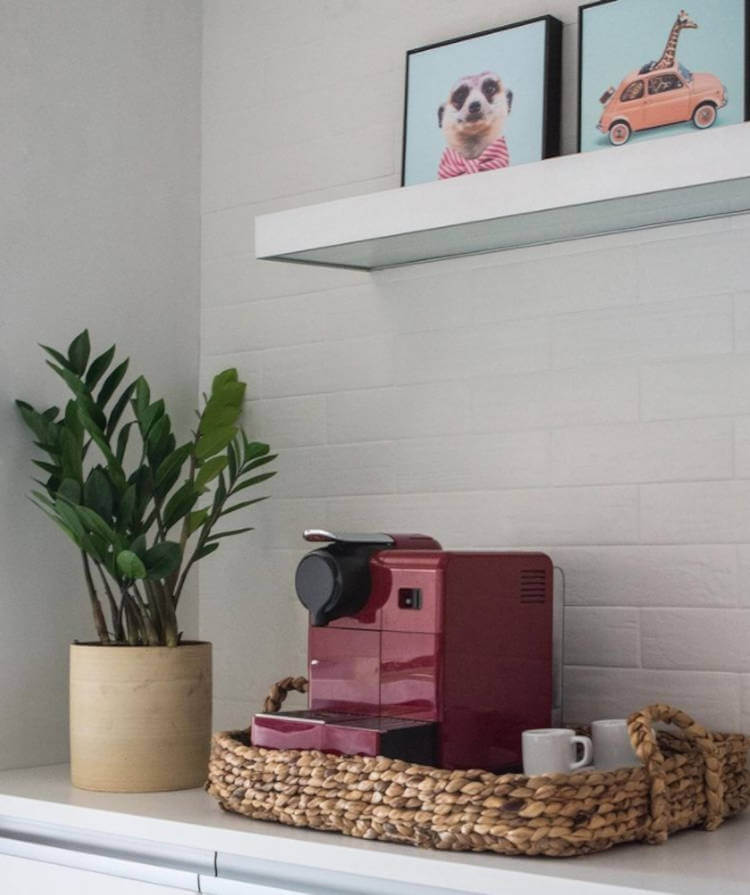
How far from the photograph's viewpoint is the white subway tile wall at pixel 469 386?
1831mm

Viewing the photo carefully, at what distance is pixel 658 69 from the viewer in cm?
183

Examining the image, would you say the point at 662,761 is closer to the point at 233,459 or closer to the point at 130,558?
the point at 130,558

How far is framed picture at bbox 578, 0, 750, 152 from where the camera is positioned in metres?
1.76

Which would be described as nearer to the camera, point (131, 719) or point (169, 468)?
point (131, 719)

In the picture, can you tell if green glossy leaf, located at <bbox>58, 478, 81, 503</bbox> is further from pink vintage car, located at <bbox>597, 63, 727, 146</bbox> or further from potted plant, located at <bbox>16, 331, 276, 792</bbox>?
pink vintage car, located at <bbox>597, 63, 727, 146</bbox>

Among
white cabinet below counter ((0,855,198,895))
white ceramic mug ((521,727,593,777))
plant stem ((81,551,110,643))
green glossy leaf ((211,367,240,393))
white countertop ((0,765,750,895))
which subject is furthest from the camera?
green glossy leaf ((211,367,240,393))

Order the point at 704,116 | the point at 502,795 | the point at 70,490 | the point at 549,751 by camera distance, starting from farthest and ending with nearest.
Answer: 1. the point at 70,490
2. the point at 704,116
3. the point at 549,751
4. the point at 502,795

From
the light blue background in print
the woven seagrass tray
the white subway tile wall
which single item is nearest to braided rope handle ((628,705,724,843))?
the woven seagrass tray

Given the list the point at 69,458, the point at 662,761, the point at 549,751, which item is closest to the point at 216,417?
the point at 69,458

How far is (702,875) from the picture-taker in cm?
132

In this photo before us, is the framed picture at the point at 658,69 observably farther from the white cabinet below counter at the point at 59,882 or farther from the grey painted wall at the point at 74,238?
the white cabinet below counter at the point at 59,882

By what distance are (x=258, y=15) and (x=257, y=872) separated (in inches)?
60.9

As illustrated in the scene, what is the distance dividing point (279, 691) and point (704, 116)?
0.99 metres

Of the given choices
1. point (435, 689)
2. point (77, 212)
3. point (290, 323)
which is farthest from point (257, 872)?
point (77, 212)
